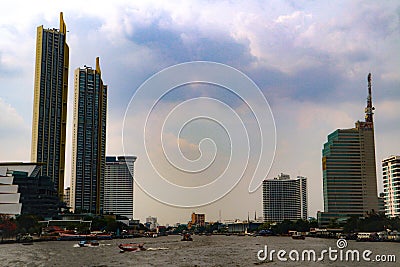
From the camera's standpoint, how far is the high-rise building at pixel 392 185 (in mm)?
35281

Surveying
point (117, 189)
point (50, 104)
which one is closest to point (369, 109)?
point (117, 189)

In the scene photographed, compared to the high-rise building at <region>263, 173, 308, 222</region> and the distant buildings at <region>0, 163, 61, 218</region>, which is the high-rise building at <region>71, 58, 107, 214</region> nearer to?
the distant buildings at <region>0, 163, 61, 218</region>

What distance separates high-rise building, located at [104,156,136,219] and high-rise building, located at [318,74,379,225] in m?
15.2

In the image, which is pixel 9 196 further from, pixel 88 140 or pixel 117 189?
pixel 117 189

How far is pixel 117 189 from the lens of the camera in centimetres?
3944

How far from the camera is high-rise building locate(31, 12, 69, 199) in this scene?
105 feet

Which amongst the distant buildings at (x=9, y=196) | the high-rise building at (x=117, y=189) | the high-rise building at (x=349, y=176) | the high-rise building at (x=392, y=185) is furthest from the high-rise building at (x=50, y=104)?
the high-rise building at (x=392, y=185)

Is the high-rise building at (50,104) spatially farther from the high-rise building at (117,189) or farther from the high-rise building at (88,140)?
the high-rise building at (117,189)

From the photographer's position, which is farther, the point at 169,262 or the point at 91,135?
the point at 91,135

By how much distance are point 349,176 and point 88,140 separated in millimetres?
20017

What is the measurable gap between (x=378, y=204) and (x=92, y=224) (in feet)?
71.6

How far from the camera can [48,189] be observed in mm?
33094

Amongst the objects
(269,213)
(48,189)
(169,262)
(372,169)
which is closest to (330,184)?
(372,169)

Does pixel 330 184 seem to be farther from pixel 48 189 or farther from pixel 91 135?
pixel 48 189
